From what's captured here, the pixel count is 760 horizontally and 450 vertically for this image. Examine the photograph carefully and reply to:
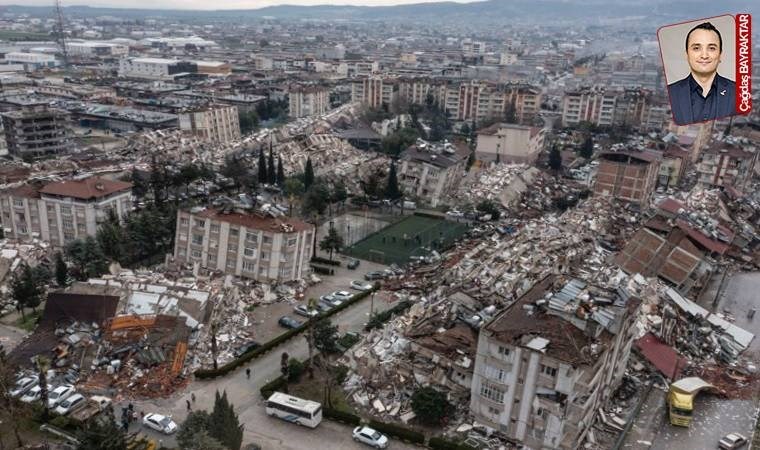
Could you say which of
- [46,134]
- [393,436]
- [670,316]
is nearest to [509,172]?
[670,316]

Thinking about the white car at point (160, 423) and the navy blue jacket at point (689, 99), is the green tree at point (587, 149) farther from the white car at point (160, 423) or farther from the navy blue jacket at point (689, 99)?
the white car at point (160, 423)

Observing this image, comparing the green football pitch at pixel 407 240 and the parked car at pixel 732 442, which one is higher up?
the parked car at pixel 732 442

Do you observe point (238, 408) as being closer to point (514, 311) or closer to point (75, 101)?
point (514, 311)

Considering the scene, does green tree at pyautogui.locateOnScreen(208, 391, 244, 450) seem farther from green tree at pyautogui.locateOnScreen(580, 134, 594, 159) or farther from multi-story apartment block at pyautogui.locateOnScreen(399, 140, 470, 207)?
green tree at pyautogui.locateOnScreen(580, 134, 594, 159)

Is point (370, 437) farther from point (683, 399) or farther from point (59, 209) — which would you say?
point (59, 209)

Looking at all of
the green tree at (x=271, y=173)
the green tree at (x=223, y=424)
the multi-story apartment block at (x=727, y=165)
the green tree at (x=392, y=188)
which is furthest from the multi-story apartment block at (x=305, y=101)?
the green tree at (x=223, y=424)

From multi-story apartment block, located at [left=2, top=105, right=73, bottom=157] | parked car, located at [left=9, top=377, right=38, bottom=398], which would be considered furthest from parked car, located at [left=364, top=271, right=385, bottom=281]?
multi-story apartment block, located at [left=2, top=105, right=73, bottom=157]

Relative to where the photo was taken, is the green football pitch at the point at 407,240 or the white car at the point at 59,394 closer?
the white car at the point at 59,394
